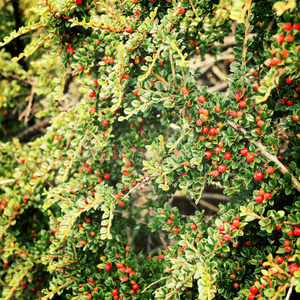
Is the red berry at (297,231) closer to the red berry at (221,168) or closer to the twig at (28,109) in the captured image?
the red berry at (221,168)

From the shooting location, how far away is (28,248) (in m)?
1.98

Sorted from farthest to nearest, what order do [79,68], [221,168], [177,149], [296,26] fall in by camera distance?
[79,68], [177,149], [221,168], [296,26]

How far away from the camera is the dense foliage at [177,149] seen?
111 centimetres

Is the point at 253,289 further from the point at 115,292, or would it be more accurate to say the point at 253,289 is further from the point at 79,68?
the point at 79,68

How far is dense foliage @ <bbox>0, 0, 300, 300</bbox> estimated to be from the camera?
1.11 meters

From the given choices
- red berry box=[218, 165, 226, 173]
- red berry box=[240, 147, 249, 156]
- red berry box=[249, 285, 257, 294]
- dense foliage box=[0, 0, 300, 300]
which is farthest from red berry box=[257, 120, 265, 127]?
red berry box=[249, 285, 257, 294]

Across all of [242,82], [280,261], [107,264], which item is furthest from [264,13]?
[107,264]

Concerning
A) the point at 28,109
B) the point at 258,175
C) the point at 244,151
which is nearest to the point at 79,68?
the point at 244,151

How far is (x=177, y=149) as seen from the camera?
1.32 metres

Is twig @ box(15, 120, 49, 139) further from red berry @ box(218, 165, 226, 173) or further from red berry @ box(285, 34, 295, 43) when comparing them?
red berry @ box(285, 34, 295, 43)

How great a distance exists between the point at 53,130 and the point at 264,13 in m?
1.50

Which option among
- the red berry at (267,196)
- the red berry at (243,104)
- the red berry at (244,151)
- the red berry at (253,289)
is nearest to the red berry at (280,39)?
the red berry at (243,104)

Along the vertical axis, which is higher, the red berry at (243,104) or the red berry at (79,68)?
the red berry at (79,68)

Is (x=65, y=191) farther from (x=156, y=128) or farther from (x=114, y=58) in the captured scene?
(x=114, y=58)
